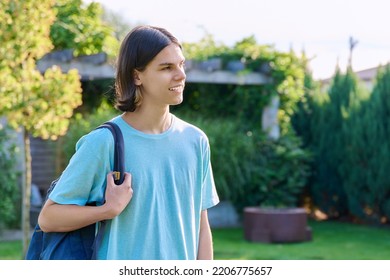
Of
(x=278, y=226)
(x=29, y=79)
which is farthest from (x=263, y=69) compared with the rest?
(x=29, y=79)

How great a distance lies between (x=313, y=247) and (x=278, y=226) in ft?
1.75

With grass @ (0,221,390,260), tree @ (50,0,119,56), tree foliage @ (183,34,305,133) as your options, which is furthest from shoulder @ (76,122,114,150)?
tree foliage @ (183,34,305,133)

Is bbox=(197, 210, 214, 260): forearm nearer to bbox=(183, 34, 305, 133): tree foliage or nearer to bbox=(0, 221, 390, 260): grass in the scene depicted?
bbox=(0, 221, 390, 260): grass

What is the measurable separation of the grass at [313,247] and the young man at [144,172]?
557 cm

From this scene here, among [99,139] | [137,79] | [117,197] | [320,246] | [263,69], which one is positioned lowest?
[320,246]

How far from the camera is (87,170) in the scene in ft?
6.68

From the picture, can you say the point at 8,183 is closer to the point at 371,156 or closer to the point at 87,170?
the point at 371,156

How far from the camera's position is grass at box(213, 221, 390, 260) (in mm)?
7961

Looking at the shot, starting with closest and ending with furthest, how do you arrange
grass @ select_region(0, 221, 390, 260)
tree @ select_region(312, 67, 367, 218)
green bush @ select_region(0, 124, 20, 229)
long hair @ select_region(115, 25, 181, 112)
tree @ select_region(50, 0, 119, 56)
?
long hair @ select_region(115, 25, 181, 112), grass @ select_region(0, 221, 390, 260), green bush @ select_region(0, 124, 20, 229), tree @ select_region(50, 0, 119, 56), tree @ select_region(312, 67, 367, 218)

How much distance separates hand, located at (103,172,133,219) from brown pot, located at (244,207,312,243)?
7120 mm

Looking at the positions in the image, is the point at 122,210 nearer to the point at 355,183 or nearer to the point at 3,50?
the point at 3,50

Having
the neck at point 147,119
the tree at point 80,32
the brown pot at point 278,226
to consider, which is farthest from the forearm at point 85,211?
the tree at point 80,32
